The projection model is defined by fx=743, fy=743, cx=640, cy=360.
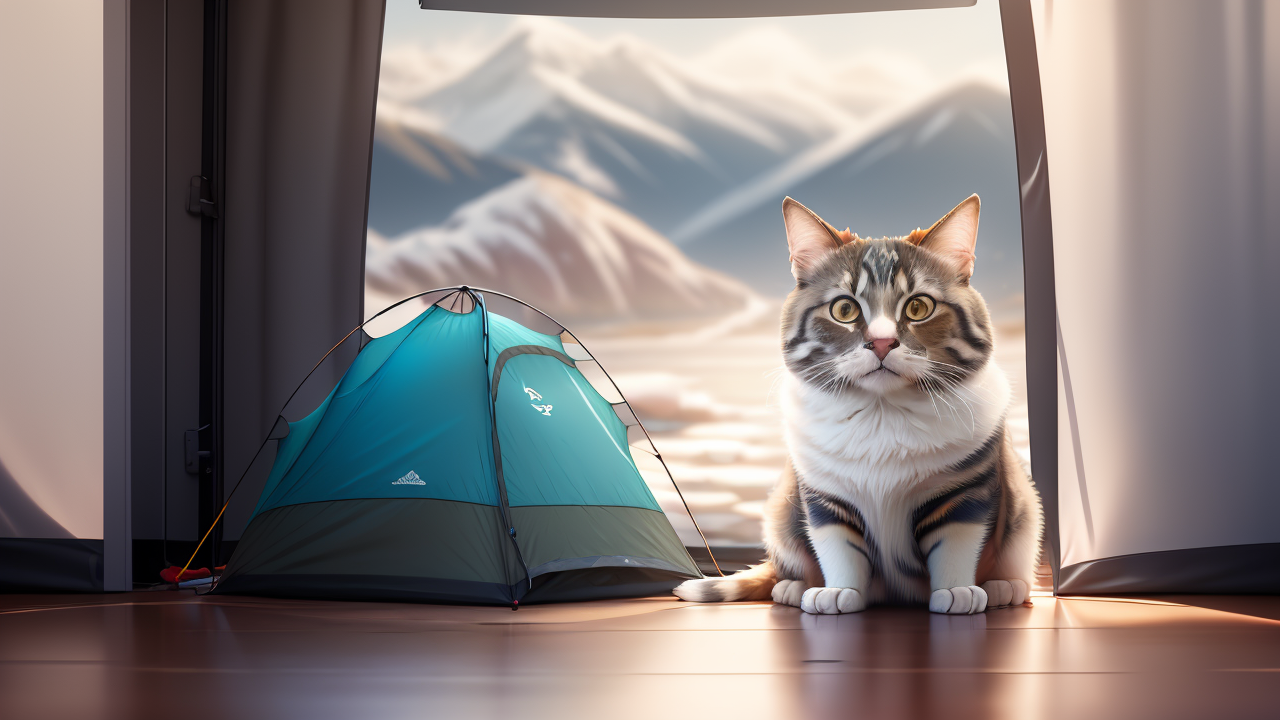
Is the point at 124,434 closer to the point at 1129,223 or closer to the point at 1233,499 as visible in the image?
the point at 1129,223

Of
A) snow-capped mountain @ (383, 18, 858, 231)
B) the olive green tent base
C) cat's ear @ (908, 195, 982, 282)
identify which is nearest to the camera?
cat's ear @ (908, 195, 982, 282)

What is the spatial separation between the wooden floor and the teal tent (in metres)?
0.13

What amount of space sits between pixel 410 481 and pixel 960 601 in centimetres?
117

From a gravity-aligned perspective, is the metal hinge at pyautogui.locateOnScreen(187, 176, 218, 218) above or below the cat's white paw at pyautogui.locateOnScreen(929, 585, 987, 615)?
above

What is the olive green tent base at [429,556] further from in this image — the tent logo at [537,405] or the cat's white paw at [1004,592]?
the cat's white paw at [1004,592]

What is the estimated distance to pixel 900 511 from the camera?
134 centimetres

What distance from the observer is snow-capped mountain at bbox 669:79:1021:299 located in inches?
117

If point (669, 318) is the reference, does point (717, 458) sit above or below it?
below

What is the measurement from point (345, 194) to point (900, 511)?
6.47ft

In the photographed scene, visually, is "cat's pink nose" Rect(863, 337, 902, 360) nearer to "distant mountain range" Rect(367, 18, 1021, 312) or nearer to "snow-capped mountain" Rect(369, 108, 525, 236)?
"distant mountain range" Rect(367, 18, 1021, 312)

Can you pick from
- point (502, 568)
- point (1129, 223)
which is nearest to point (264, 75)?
point (502, 568)

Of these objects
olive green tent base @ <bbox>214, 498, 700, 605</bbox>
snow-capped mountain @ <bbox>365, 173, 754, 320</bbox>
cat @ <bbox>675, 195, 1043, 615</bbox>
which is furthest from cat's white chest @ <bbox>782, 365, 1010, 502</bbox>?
snow-capped mountain @ <bbox>365, 173, 754, 320</bbox>

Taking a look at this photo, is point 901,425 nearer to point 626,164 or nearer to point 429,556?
point 429,556

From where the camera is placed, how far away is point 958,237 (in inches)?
54.7
